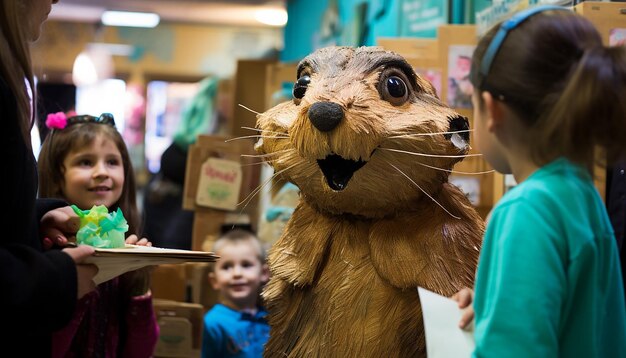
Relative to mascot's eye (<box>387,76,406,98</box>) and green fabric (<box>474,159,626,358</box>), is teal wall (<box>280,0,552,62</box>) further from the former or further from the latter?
green fabric (<box>474,159,626,358</box>)

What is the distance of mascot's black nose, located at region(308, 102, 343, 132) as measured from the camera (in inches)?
58.3

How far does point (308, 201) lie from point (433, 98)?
A: 32 cm

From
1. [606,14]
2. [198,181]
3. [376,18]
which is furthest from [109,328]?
[376,18]

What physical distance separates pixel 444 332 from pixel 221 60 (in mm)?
7269

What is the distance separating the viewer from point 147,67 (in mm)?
8430

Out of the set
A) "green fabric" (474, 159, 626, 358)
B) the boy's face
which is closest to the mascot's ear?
"green fabric" (474, 159, 626, 358)

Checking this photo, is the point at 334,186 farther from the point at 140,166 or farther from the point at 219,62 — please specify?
the point at 219,62

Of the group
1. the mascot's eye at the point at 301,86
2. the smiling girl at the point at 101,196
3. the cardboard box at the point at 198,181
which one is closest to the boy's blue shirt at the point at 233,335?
the cardboard box at the point at 198,181

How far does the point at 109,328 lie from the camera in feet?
6.50

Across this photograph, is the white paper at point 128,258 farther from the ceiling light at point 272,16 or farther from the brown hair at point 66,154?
the ceiling light at point 272,16

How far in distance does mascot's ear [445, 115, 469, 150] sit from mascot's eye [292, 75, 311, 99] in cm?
29

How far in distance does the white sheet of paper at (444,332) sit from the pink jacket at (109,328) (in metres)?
A: 0.89

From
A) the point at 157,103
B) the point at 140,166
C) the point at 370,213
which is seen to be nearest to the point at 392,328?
the point at 370,213

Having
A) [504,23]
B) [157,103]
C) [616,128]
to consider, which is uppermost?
[157,103]
